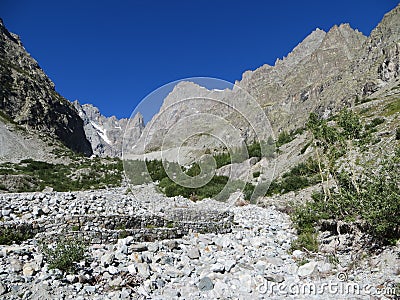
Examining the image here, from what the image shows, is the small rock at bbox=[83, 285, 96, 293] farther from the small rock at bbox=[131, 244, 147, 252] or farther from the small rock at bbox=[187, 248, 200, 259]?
→ the small rock at bbox=[187, 248, 200, 259]

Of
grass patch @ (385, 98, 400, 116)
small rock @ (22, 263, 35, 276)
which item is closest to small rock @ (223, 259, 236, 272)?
small rock @ (22, 263, 35, 276)

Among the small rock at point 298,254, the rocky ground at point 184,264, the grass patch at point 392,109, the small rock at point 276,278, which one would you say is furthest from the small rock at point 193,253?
the grass patch at point 392,109

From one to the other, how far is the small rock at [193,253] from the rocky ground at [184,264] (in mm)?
39

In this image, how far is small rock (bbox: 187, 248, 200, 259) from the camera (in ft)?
33.2

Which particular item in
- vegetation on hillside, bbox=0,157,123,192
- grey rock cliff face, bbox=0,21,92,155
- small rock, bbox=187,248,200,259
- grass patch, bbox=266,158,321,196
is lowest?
small rock, bbox=187,248,200,259

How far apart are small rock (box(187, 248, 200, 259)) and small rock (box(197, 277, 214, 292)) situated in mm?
1836

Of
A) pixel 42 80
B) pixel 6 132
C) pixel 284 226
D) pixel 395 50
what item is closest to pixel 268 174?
pixel 284 226

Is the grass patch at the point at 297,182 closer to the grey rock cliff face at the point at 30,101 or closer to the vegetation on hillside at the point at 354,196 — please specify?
the vegetation on hillside at the point at 354,196

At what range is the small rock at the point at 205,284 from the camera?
25.9 feet

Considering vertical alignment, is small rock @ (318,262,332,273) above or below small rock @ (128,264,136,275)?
above

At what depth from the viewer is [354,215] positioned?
10.5m

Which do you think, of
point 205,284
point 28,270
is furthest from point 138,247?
point 28,270

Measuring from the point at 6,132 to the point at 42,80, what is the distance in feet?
154

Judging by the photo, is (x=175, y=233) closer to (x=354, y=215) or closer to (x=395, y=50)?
(x=354, y=215)
